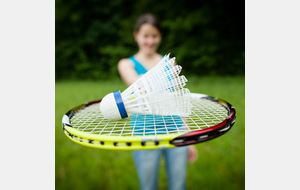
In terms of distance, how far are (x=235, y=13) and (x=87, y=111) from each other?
6.80 meters

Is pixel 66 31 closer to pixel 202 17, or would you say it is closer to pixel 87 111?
pixel 202 17

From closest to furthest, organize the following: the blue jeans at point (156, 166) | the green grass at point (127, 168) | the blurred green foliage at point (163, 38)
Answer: the blue jeans at point (156, 166)
the green grass at point (127, 168)
the blurred green foliage at point (163, 38)

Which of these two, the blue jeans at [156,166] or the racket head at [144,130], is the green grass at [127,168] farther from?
the racket head at [144,130]

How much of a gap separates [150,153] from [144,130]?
18.9 inches

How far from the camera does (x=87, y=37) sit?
748cm

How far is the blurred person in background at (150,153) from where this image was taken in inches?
45.3

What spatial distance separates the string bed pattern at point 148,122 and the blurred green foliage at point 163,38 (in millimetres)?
5269

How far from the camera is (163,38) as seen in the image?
21.6 feet

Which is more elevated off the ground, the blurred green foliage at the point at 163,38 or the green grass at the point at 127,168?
the blurred green foliage at the point at 163,38

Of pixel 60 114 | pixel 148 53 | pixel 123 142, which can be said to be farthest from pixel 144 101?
pixel 60 114

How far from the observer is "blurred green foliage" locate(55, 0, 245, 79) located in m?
6.36

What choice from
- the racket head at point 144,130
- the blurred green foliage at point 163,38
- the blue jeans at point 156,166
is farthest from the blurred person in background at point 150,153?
the blurred green foliage at point 163,38

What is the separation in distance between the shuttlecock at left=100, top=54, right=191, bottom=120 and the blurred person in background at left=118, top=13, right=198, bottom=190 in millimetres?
407

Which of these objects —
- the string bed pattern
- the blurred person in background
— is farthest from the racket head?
the blurred person in background
